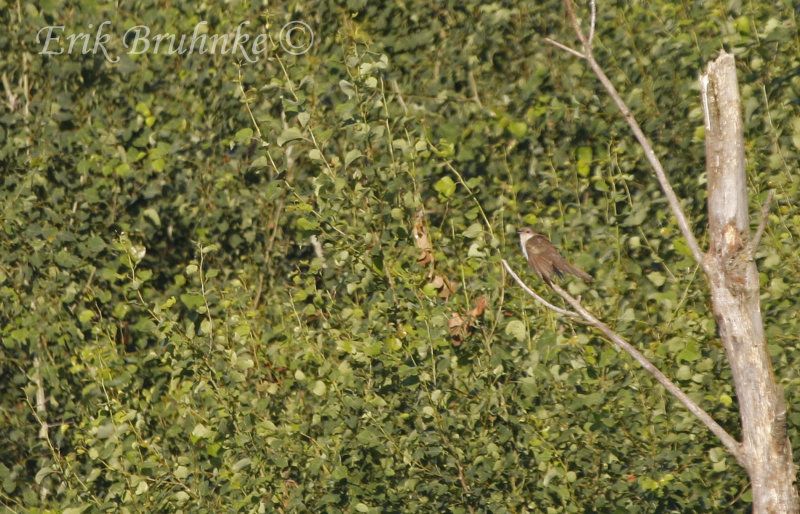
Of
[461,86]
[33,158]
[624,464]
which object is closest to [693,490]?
[624,464]

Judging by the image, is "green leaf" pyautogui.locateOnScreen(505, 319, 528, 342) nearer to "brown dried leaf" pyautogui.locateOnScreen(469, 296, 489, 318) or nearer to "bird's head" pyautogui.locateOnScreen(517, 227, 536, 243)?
"brown dried leaf" pyautogui.locateOnScreen(469, 296, 489, 318)

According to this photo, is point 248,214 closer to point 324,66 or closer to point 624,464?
point 324,66

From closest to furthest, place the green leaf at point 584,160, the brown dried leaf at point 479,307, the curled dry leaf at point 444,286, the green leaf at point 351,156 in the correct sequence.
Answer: the green leaf at point 351,156, the brown dried leaf at point 479,307, the curled dry leaf at point 444,286, the green leaf at point 584,160

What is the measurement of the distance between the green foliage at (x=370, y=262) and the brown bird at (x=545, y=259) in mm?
113

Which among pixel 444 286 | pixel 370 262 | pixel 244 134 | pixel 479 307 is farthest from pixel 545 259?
pixel 244 134

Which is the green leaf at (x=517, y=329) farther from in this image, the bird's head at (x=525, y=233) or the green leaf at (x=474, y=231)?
the bird's head at (x=525, y=233)

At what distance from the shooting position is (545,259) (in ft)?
16.5

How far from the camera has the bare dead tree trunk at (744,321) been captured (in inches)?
137

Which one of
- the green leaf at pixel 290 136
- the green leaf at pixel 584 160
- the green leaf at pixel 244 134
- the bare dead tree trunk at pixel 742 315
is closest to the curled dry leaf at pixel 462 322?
the green leaf at pixel 584 160

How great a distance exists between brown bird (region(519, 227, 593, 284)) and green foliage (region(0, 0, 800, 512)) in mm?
113

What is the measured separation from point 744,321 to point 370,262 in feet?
5.70

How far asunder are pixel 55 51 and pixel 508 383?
328 centimetres

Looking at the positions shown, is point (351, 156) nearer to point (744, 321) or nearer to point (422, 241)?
point (422, 241)

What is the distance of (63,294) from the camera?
5.93 metres
